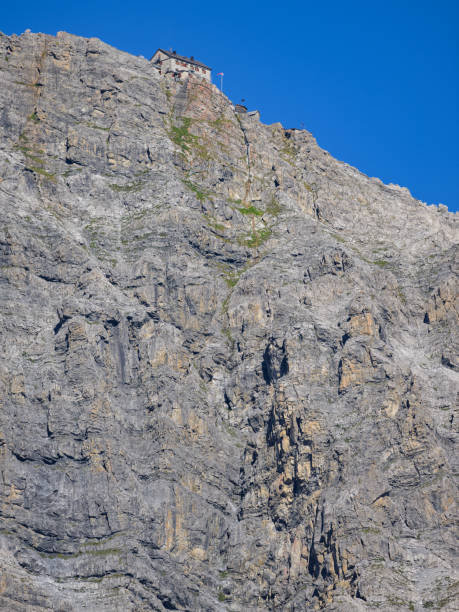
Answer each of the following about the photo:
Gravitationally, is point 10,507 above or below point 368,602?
above

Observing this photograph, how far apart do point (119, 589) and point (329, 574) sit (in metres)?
31.9

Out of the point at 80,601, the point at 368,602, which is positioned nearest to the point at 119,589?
the point at 80,601

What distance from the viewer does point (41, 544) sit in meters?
200

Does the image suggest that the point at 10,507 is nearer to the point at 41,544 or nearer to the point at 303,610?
the point at 41,544

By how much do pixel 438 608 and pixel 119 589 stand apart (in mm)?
47799

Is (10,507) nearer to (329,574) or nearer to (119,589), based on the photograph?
(119,589)

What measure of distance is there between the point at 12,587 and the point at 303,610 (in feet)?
144

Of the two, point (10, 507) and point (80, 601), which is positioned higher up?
point (10, 507)

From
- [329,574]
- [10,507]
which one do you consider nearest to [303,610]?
[329,574]

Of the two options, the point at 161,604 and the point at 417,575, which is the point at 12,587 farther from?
the point at 417,575

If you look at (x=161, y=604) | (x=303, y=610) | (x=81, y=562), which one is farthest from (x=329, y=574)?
(x=81, y=562)

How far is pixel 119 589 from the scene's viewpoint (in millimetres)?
196250

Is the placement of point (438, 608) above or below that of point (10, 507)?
below

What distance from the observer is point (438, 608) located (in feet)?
636
